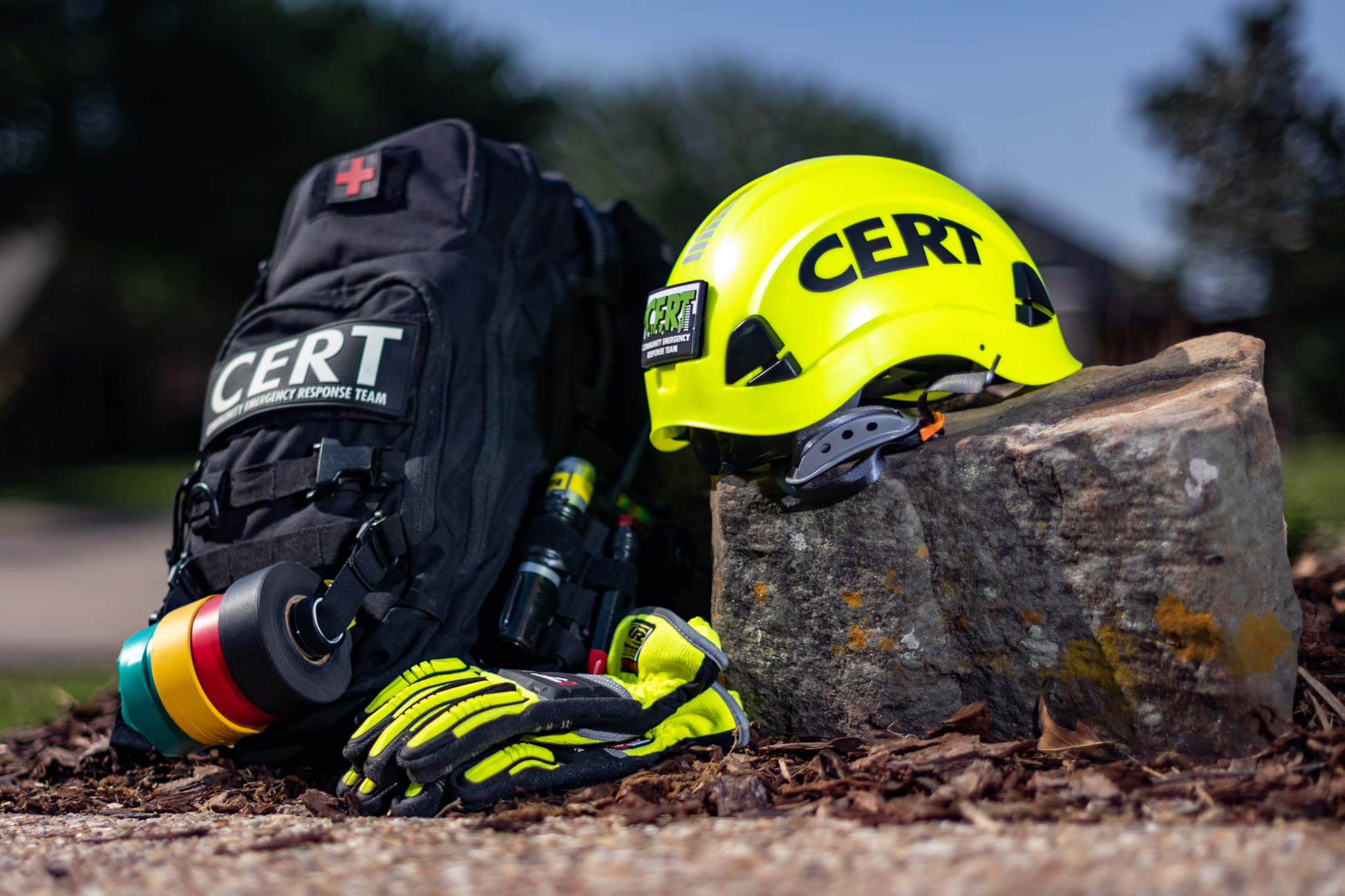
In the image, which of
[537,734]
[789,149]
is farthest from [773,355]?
[789,149]

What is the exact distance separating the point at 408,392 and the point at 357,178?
35.0 inches

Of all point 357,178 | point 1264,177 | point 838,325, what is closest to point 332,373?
point 357,178

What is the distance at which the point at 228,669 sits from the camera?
204cm

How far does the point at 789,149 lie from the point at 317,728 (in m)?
38.3

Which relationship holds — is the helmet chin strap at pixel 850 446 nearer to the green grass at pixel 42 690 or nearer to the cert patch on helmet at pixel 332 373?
the cert patch on helmet at pixel 332 373

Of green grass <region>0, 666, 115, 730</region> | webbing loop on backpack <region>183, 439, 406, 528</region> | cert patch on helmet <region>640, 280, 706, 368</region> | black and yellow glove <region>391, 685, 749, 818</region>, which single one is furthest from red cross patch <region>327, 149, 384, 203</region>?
green grass <region>0, 666, 115, 730</region>

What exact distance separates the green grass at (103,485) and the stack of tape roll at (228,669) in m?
11.5

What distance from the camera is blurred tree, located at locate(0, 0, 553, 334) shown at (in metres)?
16.2

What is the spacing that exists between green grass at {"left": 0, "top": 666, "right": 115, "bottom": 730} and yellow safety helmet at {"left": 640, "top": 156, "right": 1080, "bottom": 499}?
9.18 feet

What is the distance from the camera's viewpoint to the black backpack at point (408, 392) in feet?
7.64

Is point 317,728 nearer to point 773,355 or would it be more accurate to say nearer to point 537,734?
point 537,734

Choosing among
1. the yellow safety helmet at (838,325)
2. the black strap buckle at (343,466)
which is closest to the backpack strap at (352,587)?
the black strap buckle at (343,466)

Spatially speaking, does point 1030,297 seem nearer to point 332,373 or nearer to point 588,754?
point 588,754

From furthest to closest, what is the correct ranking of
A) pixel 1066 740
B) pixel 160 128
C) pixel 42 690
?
pixel 160 128
pixel 42 690
pixel 1066 740
